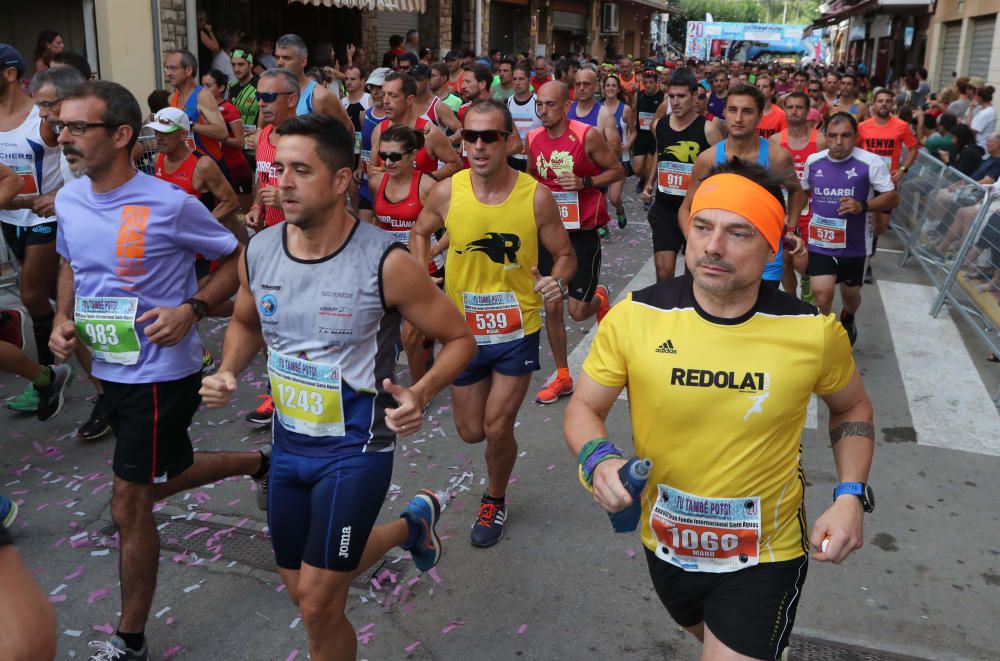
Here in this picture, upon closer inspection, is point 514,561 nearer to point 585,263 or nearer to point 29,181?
point 585,263

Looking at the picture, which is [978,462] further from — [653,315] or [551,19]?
[551,19]

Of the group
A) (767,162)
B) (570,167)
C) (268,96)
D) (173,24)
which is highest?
(173,24)

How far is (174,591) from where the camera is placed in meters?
4.11

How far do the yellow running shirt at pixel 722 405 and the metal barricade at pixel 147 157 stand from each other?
24.8ft

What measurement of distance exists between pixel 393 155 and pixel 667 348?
4043 mm

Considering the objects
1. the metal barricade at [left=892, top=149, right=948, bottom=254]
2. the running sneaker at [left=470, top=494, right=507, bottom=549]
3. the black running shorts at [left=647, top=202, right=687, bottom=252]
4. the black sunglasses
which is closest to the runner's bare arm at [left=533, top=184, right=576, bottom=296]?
the running sneaker at [left=470, top=494, right=507, bottom=549]

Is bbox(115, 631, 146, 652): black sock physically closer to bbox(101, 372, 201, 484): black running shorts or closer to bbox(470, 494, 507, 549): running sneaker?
bbox(101, 372, 201, 484): black running shorts

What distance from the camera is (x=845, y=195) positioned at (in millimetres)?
7223

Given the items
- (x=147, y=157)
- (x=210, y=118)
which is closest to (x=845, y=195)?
(x=210, y=118)

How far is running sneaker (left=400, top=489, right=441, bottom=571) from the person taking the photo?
3.74 m

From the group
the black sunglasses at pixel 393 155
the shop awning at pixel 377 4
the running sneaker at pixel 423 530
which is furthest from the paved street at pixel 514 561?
the shop awning at pixel 377 4

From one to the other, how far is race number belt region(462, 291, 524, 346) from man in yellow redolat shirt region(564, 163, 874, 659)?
1867mm

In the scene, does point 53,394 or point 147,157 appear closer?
point 53,394

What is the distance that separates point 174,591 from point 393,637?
1072mm
